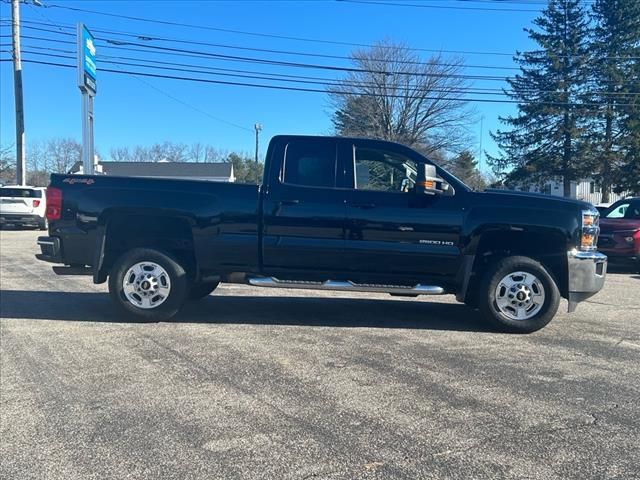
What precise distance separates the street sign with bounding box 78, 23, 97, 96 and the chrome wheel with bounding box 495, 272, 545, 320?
15402 millimetres

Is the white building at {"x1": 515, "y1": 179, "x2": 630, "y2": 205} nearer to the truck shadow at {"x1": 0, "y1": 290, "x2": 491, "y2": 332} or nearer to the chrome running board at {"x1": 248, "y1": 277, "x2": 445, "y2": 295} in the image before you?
the truck shadow at {"x1": 0, "y1": 290, "x2": 491, "y2": 332}

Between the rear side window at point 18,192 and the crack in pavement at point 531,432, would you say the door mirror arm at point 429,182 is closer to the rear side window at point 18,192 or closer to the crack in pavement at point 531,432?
the crack in pavement at point 531,432

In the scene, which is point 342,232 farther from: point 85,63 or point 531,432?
point 85,63

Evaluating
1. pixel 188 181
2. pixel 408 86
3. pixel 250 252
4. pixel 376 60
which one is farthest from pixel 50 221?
pixel 408 86

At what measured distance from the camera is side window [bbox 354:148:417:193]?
6284mm

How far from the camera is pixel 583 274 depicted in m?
6.09

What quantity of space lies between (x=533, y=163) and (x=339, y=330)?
39.0 m

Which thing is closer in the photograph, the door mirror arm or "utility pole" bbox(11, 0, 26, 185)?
the door mirror arm

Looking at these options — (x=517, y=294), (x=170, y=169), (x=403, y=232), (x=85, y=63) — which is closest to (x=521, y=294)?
(x=517, y=294)

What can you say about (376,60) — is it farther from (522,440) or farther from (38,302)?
(522,440)

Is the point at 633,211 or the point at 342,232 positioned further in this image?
the point at 633,211

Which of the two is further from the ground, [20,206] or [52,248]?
[20,206]

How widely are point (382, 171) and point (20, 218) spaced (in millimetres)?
19885

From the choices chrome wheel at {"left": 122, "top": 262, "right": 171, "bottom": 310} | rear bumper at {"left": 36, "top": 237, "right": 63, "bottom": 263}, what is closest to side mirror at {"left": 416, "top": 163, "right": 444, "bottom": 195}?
chrome wheel at {"left": 122, "top": 262, "right": 171, "bottom": 310}
